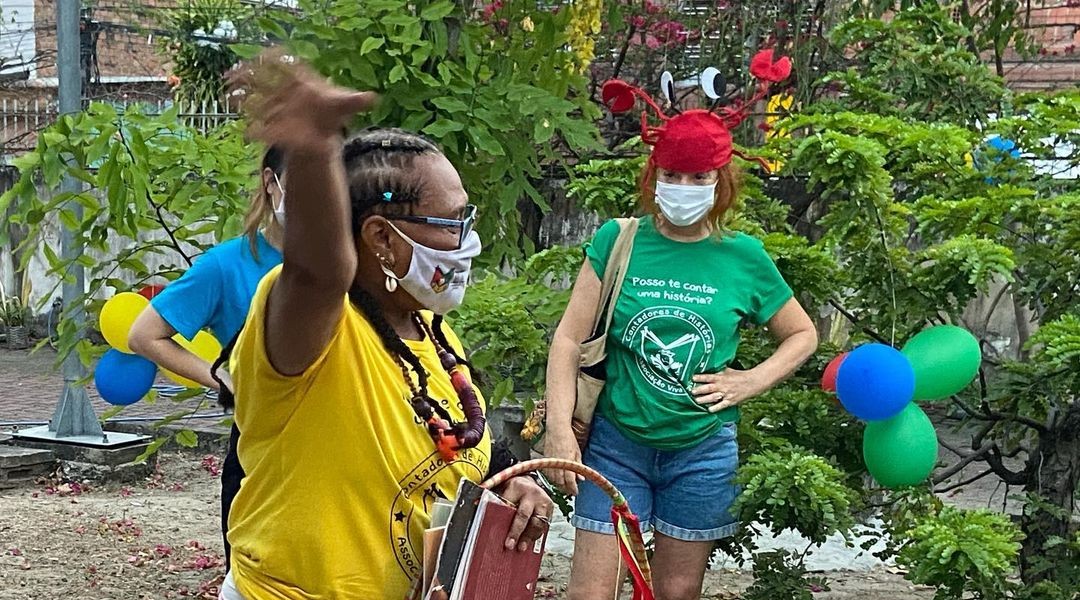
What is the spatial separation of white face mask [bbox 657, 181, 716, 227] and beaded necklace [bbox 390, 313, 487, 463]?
1645 millimetres

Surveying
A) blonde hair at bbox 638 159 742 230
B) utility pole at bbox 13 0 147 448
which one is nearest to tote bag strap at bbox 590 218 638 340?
blonde hair at bbox 638 159 742 230

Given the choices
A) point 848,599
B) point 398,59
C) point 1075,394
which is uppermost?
point 398,59

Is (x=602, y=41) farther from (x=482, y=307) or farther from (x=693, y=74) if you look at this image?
(x=482, y=307)

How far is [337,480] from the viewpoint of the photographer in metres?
Answer: 2.06

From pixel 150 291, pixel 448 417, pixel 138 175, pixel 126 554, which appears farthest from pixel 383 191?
pixel 126 554

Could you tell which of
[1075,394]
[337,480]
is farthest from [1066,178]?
[337,480]

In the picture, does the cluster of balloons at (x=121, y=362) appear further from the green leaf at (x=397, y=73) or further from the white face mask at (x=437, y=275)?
the white face mask at (x=437, y=275)

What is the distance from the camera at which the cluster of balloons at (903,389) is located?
3.85 m

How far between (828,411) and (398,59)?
178 centimetres

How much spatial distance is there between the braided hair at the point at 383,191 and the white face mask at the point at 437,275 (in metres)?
0.05

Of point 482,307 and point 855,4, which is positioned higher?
point 855,4

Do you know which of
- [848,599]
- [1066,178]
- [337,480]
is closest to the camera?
[337,480]

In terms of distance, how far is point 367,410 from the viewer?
2.06 meters

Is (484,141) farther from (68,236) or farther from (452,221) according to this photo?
(68,236)
